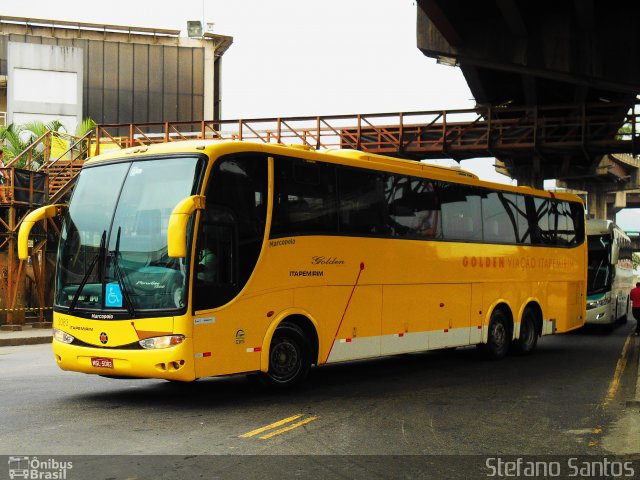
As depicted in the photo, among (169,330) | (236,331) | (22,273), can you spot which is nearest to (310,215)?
(236,331)

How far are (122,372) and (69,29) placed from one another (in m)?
50.1

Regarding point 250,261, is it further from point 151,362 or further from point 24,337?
point 24,337

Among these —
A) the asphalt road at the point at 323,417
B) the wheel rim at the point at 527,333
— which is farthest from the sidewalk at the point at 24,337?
the wheel rim at the point at 527,333

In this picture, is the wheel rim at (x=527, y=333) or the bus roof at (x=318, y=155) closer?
the bus roof at (x=318, y=155)

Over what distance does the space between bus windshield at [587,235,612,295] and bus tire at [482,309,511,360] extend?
983 centimetres

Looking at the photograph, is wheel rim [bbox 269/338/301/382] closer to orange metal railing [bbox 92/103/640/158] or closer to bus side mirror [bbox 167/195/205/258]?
bus side mirror [bbox 167/195/205/258]

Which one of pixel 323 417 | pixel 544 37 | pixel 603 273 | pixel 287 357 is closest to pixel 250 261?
pixel 287 357

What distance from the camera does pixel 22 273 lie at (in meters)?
27.2

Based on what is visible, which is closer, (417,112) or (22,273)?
(22,273)

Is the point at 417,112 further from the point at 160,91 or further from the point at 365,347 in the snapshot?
the point at 160,91

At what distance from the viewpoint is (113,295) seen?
10.6 meters

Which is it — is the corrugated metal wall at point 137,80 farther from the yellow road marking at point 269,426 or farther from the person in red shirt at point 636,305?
the yellow road marking at point 269,426

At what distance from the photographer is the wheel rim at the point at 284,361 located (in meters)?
11.8

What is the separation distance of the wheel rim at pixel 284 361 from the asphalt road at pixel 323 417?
0.97 ft
